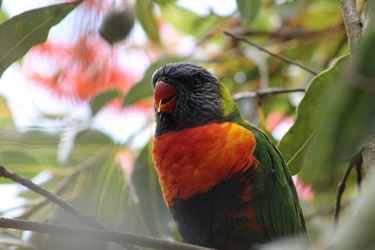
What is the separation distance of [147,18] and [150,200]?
95 cm

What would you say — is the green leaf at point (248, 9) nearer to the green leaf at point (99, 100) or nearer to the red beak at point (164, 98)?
the red beak at point (164, 98)

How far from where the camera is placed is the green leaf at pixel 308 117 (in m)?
1.75

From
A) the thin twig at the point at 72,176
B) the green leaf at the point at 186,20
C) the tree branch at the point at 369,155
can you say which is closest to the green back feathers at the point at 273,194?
the tree branch at the point at 369,155

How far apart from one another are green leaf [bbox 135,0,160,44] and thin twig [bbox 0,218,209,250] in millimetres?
1505

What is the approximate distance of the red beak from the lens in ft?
7.04

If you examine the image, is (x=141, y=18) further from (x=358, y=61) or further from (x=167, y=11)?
(x=358, y=61)

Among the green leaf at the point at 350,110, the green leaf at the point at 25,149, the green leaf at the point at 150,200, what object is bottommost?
the green leaf at the point at 150,200

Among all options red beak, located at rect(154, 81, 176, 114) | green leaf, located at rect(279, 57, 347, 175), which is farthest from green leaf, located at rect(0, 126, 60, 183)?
green leaf, located at rect(279, 57, 347, 175)

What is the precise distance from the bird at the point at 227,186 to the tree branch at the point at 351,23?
2.07ft

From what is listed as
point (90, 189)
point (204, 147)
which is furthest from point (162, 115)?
point (90, 189)

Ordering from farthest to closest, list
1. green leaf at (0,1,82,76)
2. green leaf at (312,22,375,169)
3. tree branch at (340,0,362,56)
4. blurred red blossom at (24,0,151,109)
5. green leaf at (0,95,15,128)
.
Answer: green leaf at (0,95,15,128) < blurred red blossom at (24,0,151,109) < green leaf at (0,1,82,76) < tree branch at (340,0,362,56) < green leaf at (312,22,375,169)

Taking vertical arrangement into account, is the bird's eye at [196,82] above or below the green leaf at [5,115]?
above

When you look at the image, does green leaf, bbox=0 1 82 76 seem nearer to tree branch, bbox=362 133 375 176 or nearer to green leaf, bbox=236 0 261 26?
green leaf, bbox=236 0 261 26

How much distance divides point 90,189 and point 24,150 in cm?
36
